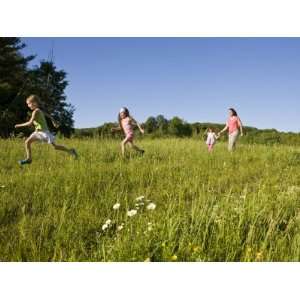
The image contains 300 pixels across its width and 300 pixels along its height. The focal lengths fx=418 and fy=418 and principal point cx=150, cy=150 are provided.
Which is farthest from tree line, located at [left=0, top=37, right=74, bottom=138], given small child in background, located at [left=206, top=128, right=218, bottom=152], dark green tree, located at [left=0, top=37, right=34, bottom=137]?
small child in background, located at [left=206, top=128, right=218, bottom=152]

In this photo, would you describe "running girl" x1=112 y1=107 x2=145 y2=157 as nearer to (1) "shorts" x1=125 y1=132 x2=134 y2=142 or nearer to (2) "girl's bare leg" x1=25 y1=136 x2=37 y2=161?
(1) "shorts" x1=125 y1=132 x2=134 y2=142

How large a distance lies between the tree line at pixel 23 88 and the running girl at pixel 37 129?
0.13 m

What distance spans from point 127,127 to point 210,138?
1.37 meters

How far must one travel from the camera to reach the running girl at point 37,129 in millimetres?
6211

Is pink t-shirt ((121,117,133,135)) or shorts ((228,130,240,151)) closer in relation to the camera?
pink t-shirt ((121,117,133,135))

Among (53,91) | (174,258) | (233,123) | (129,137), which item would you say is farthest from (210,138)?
(174,258)

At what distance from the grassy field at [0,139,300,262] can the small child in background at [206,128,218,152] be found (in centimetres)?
14

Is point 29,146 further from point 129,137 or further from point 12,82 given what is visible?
point 129,137

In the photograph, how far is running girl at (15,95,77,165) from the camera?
6.21 m

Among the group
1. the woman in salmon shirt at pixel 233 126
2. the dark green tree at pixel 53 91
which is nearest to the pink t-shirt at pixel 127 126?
the dark green tree at pixel 53 91

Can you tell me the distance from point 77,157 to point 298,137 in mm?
3598

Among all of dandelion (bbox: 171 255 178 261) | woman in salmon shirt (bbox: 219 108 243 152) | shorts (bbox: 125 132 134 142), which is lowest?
dandelion (bbox: 171 255 178 261)

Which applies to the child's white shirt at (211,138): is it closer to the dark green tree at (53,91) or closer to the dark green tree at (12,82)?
the dark green tree at (53,91)
